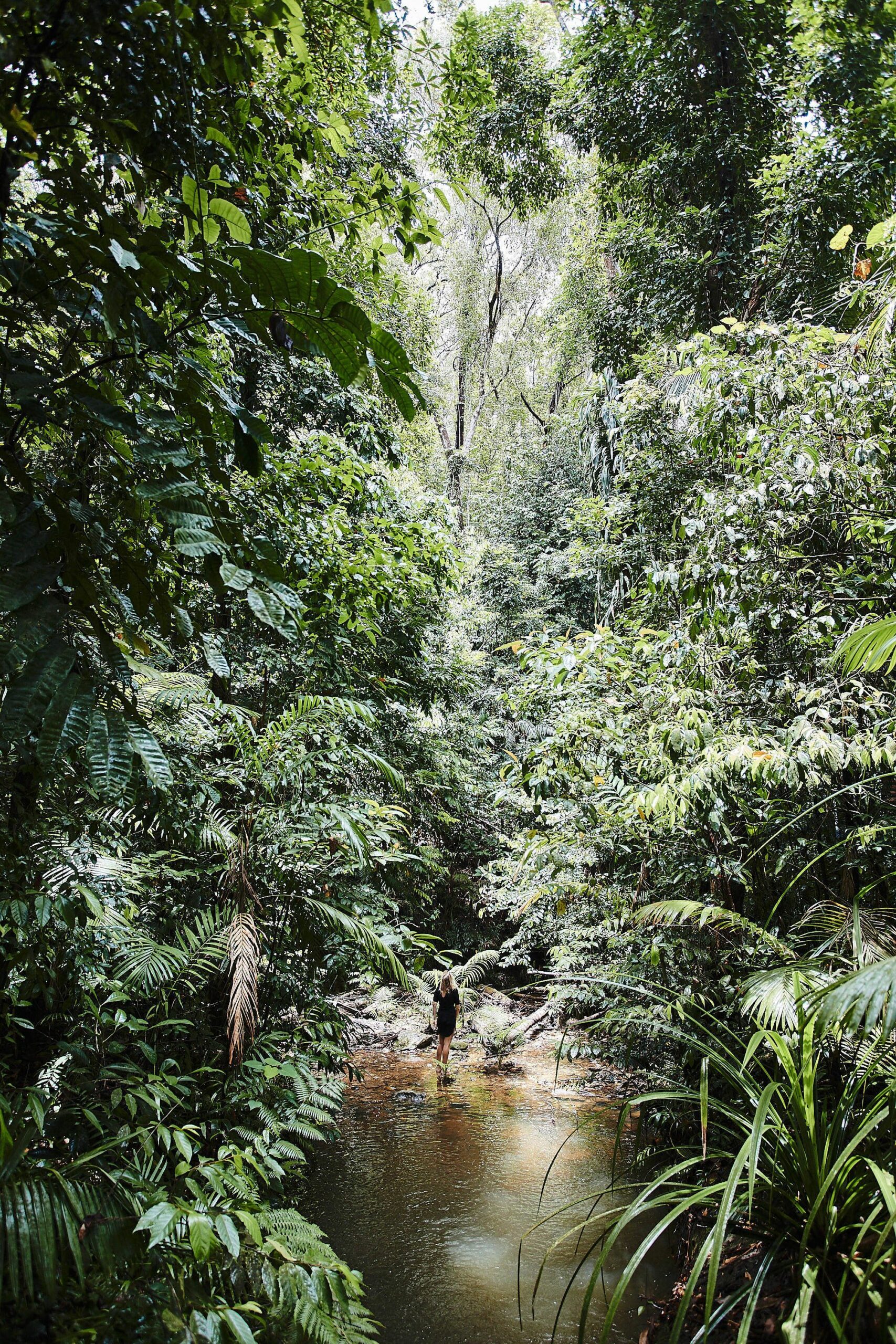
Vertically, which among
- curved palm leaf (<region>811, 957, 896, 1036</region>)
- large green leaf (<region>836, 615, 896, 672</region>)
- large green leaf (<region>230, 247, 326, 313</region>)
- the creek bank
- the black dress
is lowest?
the creek bank

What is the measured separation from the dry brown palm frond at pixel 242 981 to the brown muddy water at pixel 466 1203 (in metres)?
1.28

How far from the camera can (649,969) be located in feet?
14.0

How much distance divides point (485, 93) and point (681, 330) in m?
4.10

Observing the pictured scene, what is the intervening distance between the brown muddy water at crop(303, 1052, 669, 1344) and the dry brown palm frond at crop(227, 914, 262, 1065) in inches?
50.3

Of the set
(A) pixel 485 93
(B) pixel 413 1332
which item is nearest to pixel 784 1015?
(B) pixel 413 1332

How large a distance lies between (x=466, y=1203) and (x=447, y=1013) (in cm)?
296

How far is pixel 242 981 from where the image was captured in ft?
10.1

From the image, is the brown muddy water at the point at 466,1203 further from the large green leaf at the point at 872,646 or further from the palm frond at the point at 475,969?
the large green leaf at the point at 872,646

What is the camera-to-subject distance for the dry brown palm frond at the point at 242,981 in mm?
3076

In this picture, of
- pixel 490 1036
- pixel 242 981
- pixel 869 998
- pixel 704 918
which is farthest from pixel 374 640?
pixel 490 1036

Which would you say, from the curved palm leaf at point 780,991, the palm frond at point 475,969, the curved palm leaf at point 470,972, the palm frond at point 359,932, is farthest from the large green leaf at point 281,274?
the palm frond at point 475,969

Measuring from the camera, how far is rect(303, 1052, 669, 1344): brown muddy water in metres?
3.49

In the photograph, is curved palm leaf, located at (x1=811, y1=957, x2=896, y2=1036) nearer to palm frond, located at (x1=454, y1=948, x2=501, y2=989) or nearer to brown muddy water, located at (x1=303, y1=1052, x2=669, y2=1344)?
brown muddy water, located at (x1=303, y1=1052, x2=669, y2=1344)

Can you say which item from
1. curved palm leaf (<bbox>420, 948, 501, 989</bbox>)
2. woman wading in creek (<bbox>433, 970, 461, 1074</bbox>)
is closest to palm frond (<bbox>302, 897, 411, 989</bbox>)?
woman wading in creek (<bbox>433, 970, 461, 1074</bbox>)
